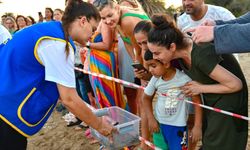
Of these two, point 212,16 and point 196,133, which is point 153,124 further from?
point 212,16

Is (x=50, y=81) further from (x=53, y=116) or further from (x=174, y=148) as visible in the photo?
(x=53, y=116)

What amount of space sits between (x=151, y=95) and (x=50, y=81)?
94 cm

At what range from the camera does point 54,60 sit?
167 centimetres

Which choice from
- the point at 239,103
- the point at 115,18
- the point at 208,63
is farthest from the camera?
the point at 115,18

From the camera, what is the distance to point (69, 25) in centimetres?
181

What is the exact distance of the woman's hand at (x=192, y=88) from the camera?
6.48 ft

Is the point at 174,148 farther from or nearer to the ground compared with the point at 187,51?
nearer to the ground

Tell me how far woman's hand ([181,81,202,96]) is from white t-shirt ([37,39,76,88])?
2.84 feet

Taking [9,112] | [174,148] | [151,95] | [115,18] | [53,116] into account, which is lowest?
[53,116]

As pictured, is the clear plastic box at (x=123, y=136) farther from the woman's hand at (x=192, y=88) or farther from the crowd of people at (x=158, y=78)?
the woman's hand at (x=192, y=88)

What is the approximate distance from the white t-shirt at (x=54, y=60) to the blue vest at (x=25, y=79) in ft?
0.12

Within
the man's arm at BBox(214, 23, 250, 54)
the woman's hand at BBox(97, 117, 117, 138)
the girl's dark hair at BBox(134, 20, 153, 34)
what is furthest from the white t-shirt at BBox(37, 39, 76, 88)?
the girl's dark hair at BBox(134, 20, 153, 34)

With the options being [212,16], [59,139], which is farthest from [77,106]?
[59,139]

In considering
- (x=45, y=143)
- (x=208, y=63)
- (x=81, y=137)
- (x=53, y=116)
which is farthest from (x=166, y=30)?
(x=53, y=116)
